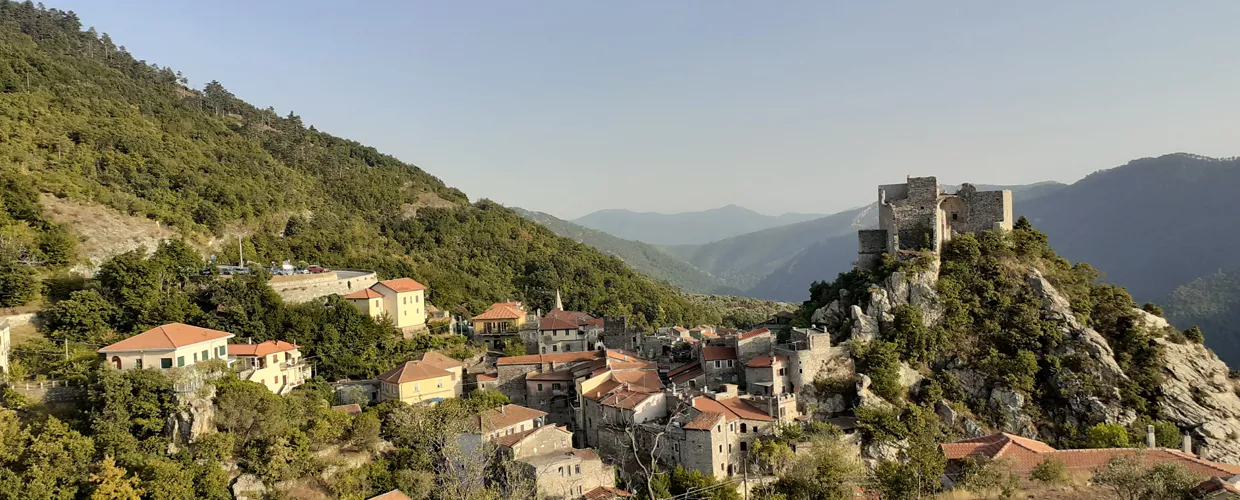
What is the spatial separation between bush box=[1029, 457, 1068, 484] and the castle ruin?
60.7ft

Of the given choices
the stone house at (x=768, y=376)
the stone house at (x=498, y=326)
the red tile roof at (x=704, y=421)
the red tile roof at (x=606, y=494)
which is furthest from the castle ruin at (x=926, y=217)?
the stone house at (x=498, y=326)

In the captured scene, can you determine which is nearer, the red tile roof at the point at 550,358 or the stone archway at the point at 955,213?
the red tile roof at the point at 550,358

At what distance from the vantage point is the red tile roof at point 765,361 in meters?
32.2

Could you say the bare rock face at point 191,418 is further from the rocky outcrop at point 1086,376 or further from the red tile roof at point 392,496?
the rocky outcrop at point 1086,376

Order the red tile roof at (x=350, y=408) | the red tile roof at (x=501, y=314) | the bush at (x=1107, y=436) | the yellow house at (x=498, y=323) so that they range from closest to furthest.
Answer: the bush at (x=1107, y=436)
the red tile roof at (x=350, y=408)
the yellow house at (x=498, y=323)
the red tile roof at (x=501, y=314)

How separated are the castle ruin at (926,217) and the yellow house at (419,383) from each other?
23.6 metres

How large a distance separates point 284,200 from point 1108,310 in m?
58.1

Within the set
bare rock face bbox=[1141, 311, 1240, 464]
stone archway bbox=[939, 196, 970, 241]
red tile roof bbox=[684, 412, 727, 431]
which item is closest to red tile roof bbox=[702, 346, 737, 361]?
red tile roof bbox=[684, 412, 727, 431]

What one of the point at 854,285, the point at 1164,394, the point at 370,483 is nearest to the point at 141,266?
the point at 370,483

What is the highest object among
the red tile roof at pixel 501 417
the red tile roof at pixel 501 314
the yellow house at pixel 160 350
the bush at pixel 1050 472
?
the yellow house at pixel 160 350

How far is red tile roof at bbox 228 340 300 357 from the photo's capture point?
100ft

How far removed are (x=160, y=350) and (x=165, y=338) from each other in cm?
67

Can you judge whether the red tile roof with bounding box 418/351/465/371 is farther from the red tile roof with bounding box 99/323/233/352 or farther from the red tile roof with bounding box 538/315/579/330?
→ the red tile roof with bounding box 99/323/233/352

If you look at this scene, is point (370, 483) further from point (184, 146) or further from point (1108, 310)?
point (184, 146)
